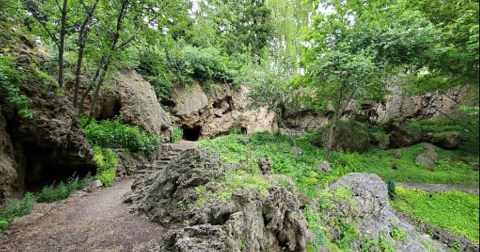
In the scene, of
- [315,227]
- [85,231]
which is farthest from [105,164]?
[315,227]

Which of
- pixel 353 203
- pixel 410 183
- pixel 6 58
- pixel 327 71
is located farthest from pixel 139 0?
pixel 410 183

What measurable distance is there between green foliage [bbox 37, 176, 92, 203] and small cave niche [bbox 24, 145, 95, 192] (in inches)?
10.9

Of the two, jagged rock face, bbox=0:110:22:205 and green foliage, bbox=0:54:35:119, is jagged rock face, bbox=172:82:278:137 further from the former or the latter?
jagged rock face, bbox=0:110:22:205

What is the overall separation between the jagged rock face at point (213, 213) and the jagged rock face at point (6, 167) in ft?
7.75

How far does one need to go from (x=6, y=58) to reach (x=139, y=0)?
358 centimetres

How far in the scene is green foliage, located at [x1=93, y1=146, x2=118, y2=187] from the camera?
765 cm

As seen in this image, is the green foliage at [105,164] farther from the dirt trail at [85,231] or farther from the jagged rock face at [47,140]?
the dirt trail at [85,231]

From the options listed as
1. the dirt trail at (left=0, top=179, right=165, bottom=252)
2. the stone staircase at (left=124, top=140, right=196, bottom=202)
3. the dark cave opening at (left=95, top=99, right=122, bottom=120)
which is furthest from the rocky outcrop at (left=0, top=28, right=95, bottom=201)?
the dark cave opening at (left=95, top=99, right=122, bottom=120)

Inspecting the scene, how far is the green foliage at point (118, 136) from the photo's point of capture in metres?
8.61

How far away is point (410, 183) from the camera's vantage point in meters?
11.5

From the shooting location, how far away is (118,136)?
919cm

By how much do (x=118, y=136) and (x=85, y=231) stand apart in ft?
17.1

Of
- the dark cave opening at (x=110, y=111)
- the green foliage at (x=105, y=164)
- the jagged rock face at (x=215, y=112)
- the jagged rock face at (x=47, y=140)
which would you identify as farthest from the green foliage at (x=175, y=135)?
the jagged rock face at (x=47, y=140)

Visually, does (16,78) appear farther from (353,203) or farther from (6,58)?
(353,203)
